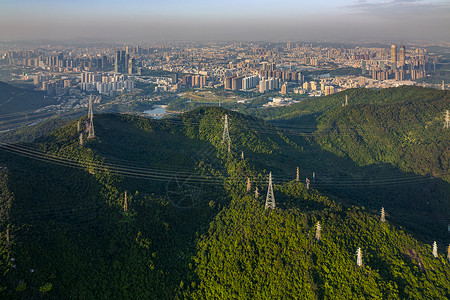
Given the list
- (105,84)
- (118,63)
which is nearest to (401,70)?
(105,84)

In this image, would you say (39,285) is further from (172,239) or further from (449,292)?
(449,292)

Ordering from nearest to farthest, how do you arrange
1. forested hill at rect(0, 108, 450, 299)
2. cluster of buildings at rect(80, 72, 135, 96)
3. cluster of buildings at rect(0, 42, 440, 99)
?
forested hill at rect(0, 108, 450, 299)
cluster of buildings at rect(80, 72, 135, 96)
cluster of buildings at rect(0, 42, 440, 99)

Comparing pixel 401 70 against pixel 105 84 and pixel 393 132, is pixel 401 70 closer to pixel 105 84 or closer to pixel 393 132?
pixel 393 132

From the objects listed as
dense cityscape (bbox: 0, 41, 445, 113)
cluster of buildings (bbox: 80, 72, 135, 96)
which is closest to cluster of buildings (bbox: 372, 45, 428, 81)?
dense cityscape (bbox: 0, 41, 445, 113)

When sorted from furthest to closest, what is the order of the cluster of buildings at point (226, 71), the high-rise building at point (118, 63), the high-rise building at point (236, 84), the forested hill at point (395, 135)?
Result: 1. the high-rise building at point (118, 63)
2. the high-rise building at point (236, 84)
3. the cluster of buildings at point (226, 71)
4. the forested hill at point (395, 135)

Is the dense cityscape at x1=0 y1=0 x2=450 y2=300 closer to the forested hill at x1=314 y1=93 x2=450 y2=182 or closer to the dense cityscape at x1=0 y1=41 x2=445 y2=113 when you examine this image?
the forested hill at x1=314 y1=93 x2=450 y2=182

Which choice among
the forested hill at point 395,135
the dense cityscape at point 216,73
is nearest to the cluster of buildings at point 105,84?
Answer: the dense cityscape at point 216,73

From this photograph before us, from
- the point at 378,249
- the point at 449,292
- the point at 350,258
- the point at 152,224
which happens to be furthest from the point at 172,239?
the point at 449,292

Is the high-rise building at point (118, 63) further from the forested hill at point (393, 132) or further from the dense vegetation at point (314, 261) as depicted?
the dense vegetation at point (314, 261)
